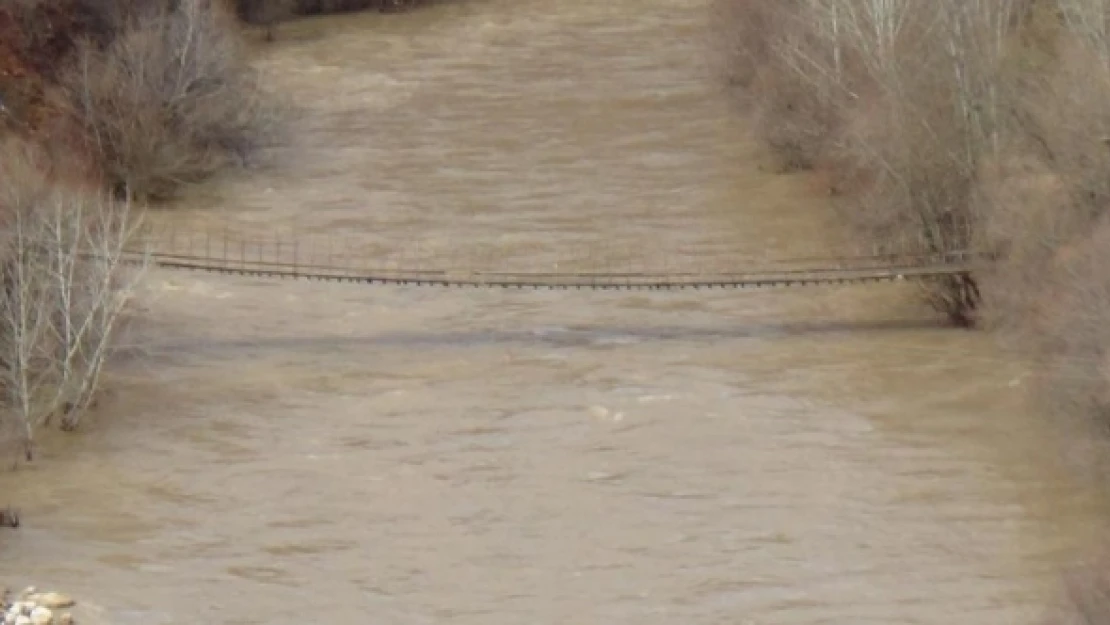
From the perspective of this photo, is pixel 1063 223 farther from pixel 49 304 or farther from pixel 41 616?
pixel 41 616

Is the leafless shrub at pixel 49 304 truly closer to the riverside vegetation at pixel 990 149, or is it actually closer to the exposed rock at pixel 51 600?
the exposed rock at pixel 51 600

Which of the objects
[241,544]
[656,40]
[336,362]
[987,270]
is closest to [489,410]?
[336,362]

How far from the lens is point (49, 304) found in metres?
18.9

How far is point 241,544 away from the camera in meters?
16.6

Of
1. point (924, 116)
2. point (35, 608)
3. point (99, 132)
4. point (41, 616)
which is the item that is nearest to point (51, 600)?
point (35, 608)

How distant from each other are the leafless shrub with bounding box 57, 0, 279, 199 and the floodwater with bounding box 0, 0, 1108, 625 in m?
0.69

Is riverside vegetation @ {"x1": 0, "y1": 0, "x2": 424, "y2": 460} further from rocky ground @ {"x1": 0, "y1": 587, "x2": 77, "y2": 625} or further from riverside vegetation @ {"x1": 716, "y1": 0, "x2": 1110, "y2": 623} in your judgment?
riverside vegetation @ {"x1": 716, "y1": 0, "x2": 1110, "y2": 623}

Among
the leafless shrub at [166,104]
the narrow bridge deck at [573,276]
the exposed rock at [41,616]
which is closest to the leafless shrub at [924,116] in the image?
the narrow bridge deck at [573,276]

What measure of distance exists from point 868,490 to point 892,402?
6.92 ft

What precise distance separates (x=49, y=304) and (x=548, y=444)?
4.32 meters

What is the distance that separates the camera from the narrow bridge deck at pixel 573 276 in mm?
20922

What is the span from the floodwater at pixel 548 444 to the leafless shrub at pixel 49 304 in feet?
1.25

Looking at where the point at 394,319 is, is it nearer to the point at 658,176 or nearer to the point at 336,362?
the point at 336,362

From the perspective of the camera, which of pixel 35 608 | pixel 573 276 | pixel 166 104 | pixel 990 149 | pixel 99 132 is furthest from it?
pixel 166 104
